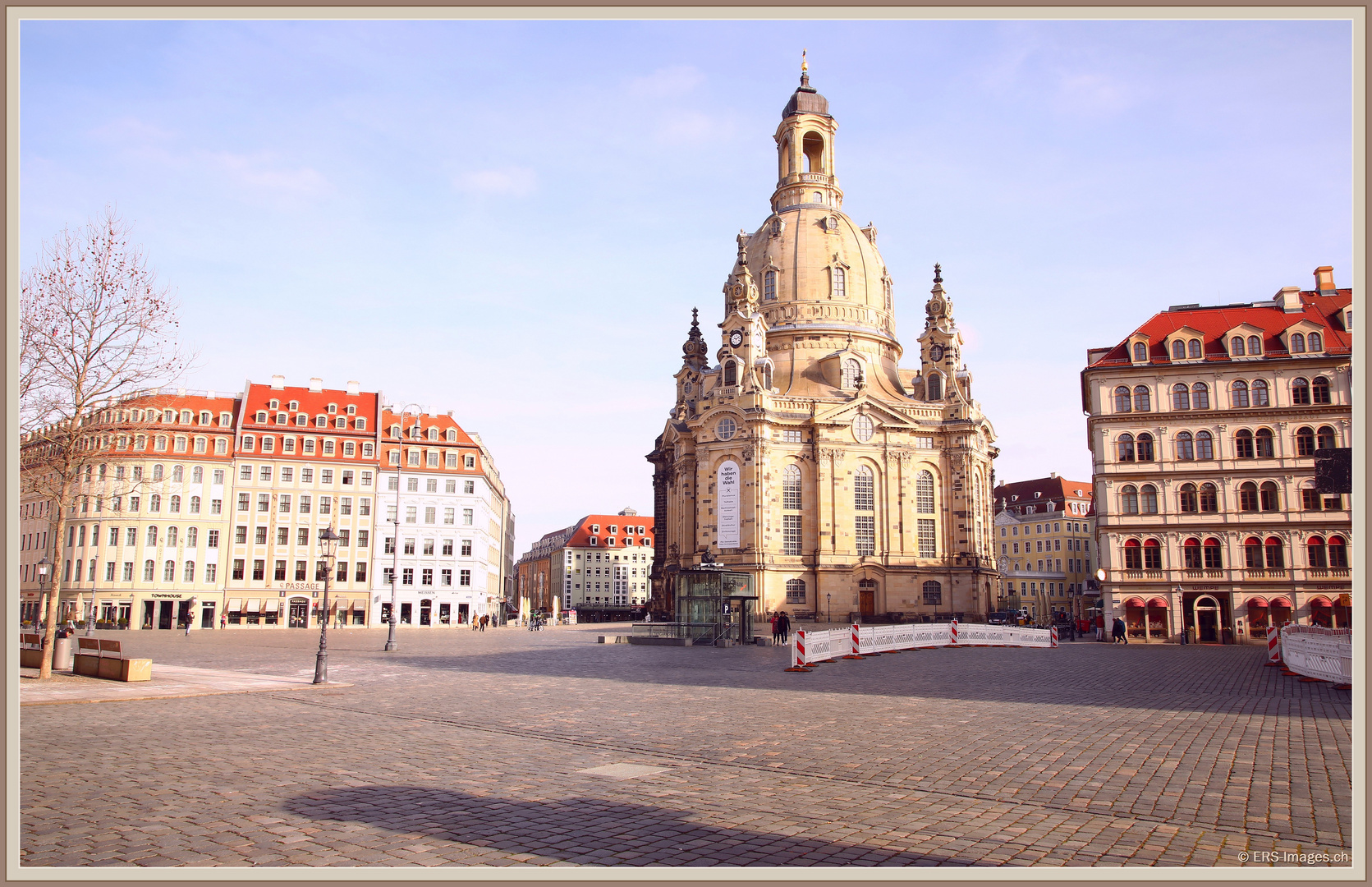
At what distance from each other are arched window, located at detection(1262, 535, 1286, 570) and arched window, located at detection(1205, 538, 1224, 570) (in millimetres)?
2289

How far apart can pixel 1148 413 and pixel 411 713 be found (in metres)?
51.1

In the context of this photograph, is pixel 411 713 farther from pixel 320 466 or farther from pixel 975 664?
pixel 320 466

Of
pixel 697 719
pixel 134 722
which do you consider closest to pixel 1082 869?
pixel 697 719

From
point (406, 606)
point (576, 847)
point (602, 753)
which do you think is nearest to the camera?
point (576, 847)

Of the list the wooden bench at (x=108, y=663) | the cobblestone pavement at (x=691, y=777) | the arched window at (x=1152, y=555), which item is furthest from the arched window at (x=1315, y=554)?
the wooden bench at (x=108, y=663)

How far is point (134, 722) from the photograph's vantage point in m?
16.1

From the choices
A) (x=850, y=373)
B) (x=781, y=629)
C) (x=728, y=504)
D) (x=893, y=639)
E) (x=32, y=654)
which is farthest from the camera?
(x=850, y=373)

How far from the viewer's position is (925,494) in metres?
81.2

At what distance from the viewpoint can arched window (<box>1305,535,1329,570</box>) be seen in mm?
53875

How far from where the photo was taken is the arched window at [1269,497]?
5456 cm

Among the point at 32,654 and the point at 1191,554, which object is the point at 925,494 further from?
the point at 32,654

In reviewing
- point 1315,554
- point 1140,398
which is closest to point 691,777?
point 1140,398

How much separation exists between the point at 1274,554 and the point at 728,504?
38.5 meters

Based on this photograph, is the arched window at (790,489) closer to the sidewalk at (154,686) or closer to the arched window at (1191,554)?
the arched window at (1191,554)
